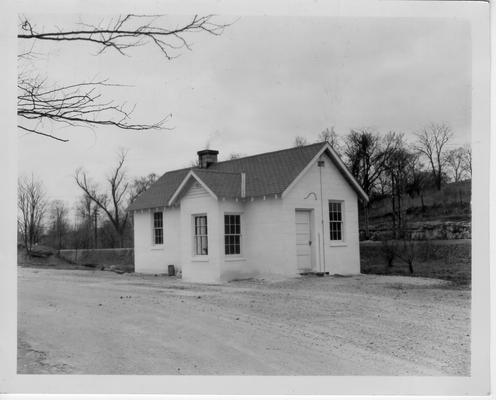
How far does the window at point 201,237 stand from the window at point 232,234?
25.7 inches

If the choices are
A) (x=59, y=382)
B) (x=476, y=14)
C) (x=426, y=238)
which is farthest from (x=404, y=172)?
(x=59, y=382)

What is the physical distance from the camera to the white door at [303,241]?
48.7ft

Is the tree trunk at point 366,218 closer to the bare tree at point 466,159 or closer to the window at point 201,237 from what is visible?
the window at point 201,237

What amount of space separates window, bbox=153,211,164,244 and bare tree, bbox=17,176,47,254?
28.5 ft

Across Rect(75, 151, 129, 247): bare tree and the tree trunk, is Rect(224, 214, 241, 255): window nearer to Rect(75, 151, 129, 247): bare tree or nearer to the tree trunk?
Rect(75, 151, 129, 247): bare tree

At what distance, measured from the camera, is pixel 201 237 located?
1569 centimetres

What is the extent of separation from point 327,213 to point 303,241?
3.60 feet

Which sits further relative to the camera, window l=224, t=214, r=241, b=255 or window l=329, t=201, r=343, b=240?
window l=329, t=201, r=343, b=240

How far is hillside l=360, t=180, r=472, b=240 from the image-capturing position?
11.4 meters

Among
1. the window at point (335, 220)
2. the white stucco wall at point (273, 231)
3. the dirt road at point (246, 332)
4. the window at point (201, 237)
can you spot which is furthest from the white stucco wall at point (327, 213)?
the dirt road at point (246, 332)

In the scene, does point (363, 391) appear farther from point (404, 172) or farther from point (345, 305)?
point (404, 172)

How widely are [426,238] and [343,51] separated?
862cm

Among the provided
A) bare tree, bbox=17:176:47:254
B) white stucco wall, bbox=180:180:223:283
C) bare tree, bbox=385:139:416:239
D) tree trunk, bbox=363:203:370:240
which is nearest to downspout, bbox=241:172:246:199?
white stucco wall, bbox=180:180:223:283

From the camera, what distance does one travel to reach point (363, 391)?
6.66 metres
